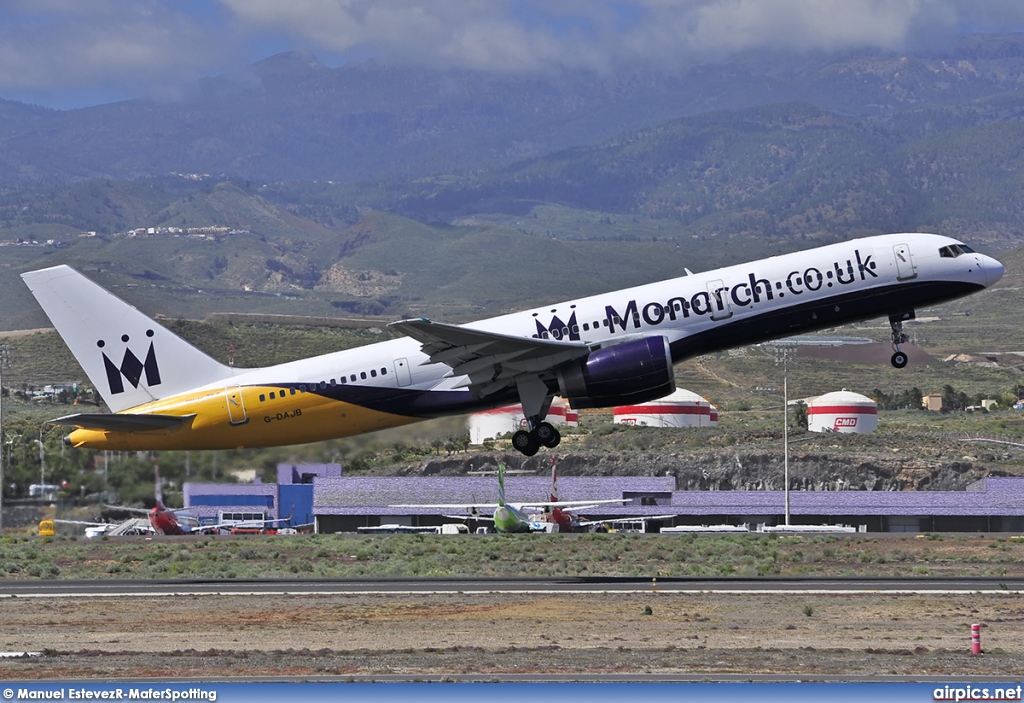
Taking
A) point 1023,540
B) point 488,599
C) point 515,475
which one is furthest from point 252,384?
point 515,475

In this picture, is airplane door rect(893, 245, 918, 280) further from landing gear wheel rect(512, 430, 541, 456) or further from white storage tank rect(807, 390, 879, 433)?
white storage tank rect(807, 390, 879, 433)

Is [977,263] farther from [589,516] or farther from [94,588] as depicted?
[589,516]

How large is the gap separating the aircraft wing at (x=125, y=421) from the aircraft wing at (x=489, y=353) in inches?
354

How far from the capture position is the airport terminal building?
318 ft

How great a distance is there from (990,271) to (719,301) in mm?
9633

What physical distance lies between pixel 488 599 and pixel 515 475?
56.2 m

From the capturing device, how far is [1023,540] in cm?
7769

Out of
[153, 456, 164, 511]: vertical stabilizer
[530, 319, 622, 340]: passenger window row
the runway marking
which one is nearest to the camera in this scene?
[530, 319, 622, 340]: passenger window row

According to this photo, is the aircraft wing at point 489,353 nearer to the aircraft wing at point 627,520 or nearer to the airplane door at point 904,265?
Answer: the airplane door at point 904,265

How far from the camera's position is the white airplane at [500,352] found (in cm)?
4969

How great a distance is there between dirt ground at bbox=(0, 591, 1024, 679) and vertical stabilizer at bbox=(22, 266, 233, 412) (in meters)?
7.56

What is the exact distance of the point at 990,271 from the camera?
5150 centimetres

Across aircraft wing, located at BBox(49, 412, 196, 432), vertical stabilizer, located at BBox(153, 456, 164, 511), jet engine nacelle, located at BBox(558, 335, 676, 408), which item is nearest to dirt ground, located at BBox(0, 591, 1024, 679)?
vertical stabilizer, located at BBox(153, 456, 164, 511)

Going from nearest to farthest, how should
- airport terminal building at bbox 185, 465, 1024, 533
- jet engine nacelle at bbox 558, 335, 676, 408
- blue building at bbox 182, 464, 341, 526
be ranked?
1. jet engine nacelle at bbox 558, 335, 676, 408
2. blue building at bbox 182, 464, 341, 526
3. airport terminal building at bbox 185, 465, 1024, 533
